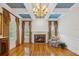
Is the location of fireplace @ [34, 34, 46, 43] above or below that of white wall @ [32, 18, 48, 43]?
below

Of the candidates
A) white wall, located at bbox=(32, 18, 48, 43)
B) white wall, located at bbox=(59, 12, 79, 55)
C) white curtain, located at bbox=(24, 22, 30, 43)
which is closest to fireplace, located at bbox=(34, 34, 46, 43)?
white wall, located at bbox=(32, 18, 48, 43)

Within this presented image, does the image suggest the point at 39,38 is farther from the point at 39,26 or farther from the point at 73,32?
the point at 73,32

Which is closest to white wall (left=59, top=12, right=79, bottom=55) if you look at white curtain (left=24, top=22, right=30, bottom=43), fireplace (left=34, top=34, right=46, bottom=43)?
fireplace (left=34, top=34, right=46, bottom=43)

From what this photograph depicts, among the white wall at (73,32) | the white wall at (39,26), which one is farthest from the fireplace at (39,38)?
the white wall at (73,32)

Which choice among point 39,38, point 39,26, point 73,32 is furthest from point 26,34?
point 73,32

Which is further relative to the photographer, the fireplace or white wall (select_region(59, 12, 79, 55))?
the fireplace

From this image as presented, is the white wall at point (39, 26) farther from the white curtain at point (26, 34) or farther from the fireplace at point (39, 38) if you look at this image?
the white curtain at point (26, 34)

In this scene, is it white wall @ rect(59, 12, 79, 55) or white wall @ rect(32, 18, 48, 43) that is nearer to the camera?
white wall @ rect(59, 12, 79, 55)

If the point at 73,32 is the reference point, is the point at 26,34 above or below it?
below

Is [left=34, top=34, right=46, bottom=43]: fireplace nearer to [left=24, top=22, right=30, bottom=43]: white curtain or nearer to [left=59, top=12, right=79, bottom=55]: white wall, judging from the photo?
[left=24, top=22, right=30, bottom=43]: white curtain

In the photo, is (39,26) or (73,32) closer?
(73,32)

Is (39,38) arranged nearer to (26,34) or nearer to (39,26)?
(39,26)

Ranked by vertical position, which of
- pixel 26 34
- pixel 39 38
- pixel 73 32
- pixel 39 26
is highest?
pixel 39 26

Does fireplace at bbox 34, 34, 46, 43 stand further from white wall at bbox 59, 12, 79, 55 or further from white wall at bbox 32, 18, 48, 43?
white wall at bbox 59, 12, 79, 55
